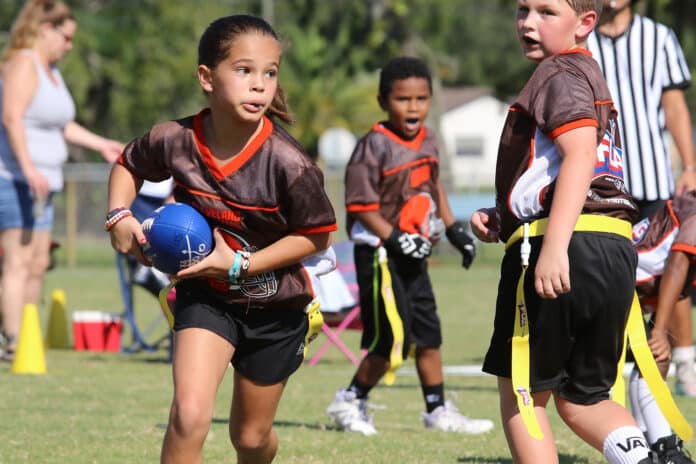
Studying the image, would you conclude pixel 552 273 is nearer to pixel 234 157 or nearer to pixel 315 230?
pixel 315 230

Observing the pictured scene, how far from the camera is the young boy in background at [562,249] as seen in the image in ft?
13.4

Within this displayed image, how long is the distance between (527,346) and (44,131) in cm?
621

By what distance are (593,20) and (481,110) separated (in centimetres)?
7624

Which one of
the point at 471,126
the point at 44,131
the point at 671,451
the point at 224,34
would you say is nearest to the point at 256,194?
the point at 224,34

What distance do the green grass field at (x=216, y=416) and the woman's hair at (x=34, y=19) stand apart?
2.34m

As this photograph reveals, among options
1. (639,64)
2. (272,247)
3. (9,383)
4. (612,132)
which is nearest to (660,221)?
(639,64)

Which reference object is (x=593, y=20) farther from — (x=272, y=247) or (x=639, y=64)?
(x=639, y=64)

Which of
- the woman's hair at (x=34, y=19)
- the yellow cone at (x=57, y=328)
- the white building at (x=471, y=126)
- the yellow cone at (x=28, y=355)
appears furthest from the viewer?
the white building at (x=471, y=126)

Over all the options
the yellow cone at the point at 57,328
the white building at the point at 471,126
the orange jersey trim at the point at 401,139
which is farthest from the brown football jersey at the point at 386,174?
the white building at the point at 471,126

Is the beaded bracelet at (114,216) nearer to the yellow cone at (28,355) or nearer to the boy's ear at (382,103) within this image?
the boy's ear at (382,103)

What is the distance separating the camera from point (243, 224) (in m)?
4.54

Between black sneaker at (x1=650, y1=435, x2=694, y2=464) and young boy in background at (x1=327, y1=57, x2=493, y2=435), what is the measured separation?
5.50ft

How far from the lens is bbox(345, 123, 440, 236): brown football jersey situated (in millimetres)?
7094

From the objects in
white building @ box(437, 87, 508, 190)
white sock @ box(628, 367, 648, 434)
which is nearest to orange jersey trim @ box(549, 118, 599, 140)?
white sock @ box(628, 367, 648, 434)
